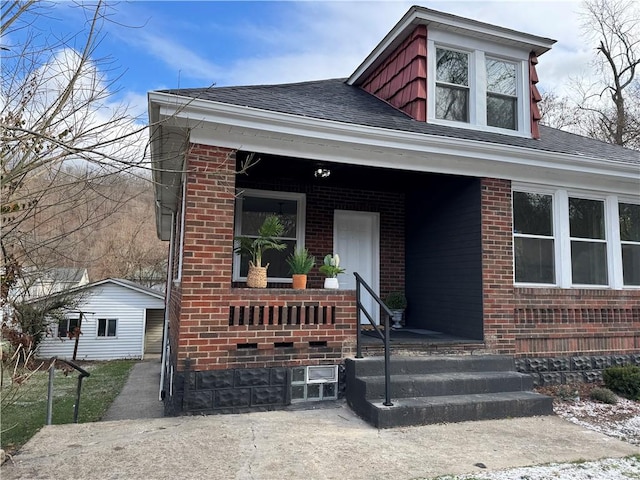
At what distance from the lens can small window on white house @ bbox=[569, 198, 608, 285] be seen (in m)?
6.91

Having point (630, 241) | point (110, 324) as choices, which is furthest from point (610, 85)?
point (110, 324)

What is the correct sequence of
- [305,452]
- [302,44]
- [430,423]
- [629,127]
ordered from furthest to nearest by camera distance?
[629,127] → [302,44] → [430,423] → [305,452]

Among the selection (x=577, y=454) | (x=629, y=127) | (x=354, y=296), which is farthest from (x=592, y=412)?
(x=629, y=127)

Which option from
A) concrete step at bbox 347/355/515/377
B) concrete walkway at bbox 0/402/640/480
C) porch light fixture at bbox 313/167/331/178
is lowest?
concrete walkway at bbox 0/402/640/480

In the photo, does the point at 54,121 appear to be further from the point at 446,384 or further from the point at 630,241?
the point at 630,241

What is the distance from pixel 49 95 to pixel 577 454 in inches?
218

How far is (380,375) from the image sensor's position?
5059mm

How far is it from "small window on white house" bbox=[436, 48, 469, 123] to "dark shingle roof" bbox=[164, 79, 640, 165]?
524mm

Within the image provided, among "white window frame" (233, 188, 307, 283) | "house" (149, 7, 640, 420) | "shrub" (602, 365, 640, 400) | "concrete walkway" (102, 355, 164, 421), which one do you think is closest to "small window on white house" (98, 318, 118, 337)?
"concrete walkway" (102, 355, 164, 421)

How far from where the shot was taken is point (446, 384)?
4.99m

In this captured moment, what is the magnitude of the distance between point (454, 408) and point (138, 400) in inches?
413

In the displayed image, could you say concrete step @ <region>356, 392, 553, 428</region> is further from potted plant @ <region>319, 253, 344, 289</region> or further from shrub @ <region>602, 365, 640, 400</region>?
shrub @ <region>602, 365, 640, 400</region>

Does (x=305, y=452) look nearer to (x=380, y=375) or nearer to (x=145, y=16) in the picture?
(x=380, y=375)

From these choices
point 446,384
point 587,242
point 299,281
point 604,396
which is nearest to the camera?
point 446,384
